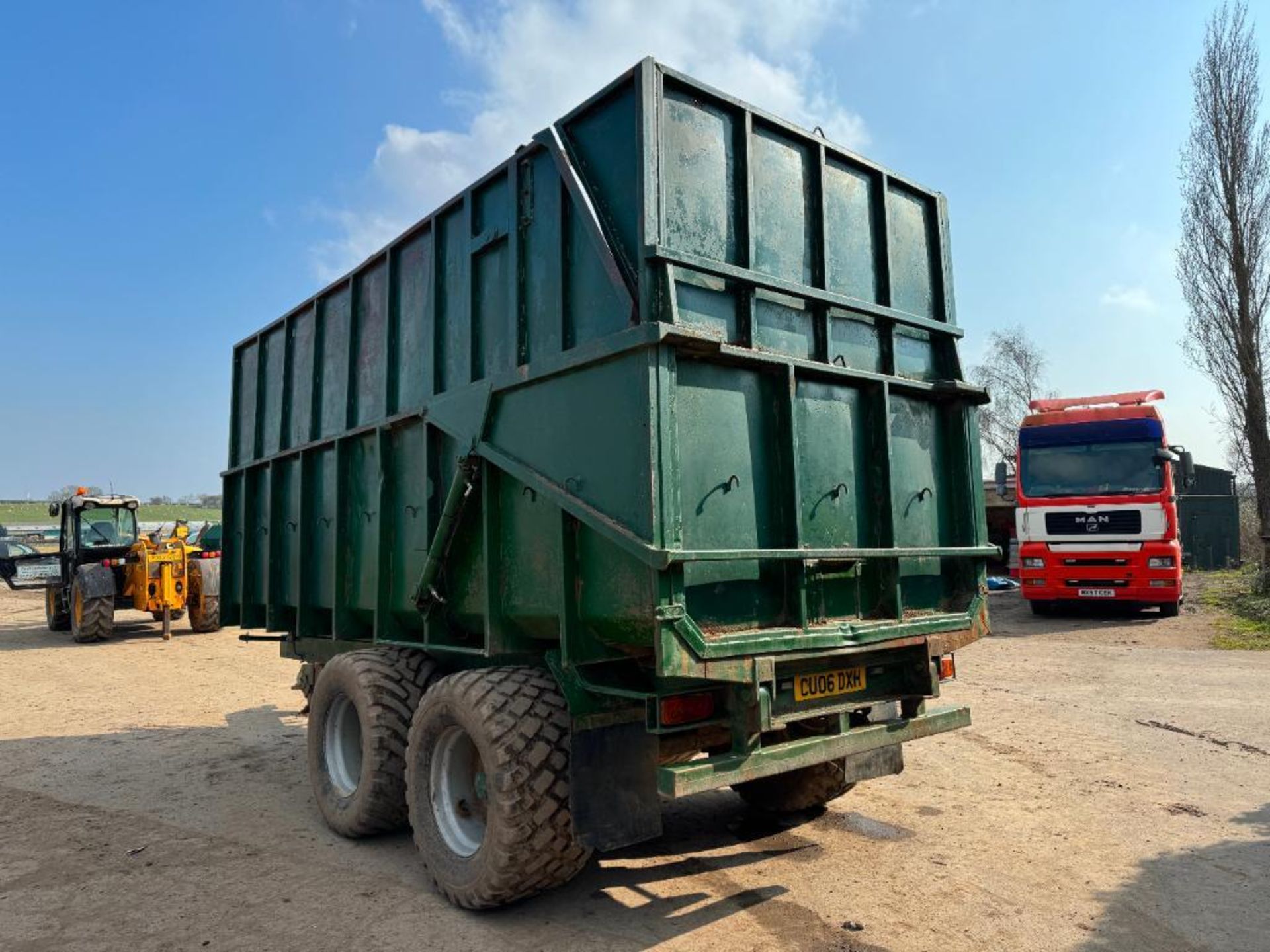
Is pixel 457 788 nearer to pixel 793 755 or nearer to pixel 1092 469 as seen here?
pixel 793 755

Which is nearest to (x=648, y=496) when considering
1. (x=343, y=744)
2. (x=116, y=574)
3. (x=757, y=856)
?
(x=757, y=856)

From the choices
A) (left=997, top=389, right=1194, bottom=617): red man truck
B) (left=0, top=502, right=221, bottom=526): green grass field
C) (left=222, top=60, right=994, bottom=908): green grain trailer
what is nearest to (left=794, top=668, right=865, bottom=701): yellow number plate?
(left=222, top=60, right=994, bottom=908): green grain trailer

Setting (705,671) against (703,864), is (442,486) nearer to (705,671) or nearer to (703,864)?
(705,671)

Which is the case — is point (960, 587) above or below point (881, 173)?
below

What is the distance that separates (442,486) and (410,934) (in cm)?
238

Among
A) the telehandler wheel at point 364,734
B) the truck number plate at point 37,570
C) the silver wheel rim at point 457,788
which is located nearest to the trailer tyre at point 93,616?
the truck number plate at point 37,570

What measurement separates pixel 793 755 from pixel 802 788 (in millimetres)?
1581

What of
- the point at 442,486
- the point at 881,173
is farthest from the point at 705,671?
the point at 881,173

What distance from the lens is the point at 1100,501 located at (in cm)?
1417

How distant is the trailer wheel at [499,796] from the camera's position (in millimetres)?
3832

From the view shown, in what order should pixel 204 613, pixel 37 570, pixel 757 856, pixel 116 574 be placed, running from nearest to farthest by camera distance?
1. pixel 757 856
2. pixel 204 613
3. pixel 116 574
4. pixel 37 570

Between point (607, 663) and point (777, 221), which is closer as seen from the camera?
point (607, 663)

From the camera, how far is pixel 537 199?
4.45m

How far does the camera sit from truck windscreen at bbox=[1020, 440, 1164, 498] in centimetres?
1390
